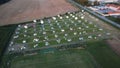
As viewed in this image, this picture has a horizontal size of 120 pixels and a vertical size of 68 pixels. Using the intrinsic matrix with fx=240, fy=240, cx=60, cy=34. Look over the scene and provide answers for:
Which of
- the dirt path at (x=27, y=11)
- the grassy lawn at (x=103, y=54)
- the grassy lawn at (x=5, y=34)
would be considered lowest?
the dirt path at (x=27, y=11)

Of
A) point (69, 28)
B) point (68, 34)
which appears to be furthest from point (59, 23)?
point (68, 34)

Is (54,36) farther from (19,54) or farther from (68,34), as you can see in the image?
(19,54)

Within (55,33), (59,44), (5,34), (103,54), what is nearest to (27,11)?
(5,34)

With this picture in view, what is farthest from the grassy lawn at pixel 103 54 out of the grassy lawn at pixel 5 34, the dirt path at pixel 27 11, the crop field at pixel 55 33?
the dirt path at pixel 27 11

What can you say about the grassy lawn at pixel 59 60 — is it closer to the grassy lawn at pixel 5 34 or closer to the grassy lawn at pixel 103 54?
the grassy lawn at pixel 103 54

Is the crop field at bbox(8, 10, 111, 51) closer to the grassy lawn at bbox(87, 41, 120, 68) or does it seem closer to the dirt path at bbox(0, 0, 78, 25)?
the grassy lawn at bbox(87, 41, 120, 68)

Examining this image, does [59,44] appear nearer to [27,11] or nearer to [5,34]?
[5,34]
